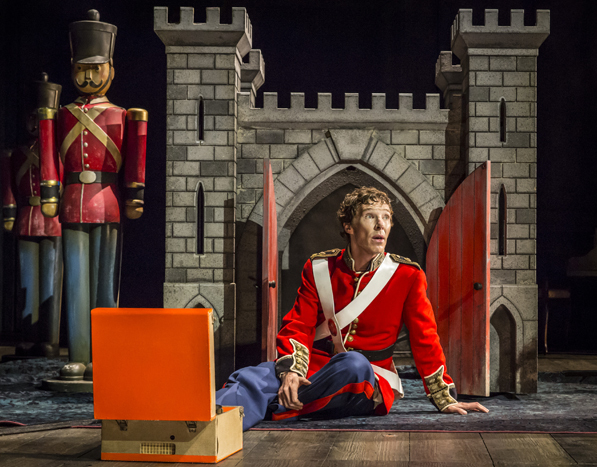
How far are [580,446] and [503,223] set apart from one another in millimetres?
2376

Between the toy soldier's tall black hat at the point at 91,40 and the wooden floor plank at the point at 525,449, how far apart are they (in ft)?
10.3

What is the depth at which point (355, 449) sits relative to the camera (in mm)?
2379

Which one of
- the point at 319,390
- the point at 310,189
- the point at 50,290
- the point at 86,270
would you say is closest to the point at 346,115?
the point at 310,189

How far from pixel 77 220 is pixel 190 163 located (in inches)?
36.7

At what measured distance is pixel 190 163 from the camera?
4688 mm

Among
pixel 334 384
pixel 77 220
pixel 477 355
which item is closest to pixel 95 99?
pixel 77 220

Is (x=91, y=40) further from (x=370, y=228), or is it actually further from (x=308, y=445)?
(x=308, y=445)

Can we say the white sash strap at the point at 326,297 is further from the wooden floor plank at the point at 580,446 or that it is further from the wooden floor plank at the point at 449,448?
the wooden floor plank at the point at 580,446

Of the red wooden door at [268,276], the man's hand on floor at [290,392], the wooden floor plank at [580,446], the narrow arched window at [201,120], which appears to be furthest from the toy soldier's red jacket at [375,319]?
the narrow arched window at [201,120]

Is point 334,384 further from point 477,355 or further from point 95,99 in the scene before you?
point 95,99

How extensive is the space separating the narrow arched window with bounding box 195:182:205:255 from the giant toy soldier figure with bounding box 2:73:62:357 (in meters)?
1.28

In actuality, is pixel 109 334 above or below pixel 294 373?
above

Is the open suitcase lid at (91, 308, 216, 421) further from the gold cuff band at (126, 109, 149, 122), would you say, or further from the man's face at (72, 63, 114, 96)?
the man's face at (72, 63, 114, 96)

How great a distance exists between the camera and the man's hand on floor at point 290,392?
9.06 feet
